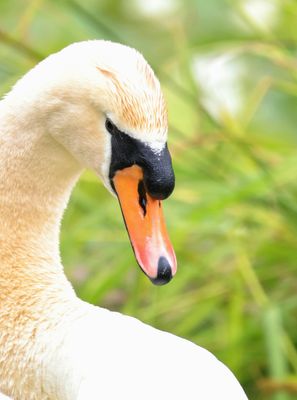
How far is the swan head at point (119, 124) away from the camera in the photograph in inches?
74.6

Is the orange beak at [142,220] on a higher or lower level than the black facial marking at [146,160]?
lower

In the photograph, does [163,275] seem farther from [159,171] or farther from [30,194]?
[30,194]

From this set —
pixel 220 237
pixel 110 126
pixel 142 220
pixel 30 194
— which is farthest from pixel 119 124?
pixel 220 237

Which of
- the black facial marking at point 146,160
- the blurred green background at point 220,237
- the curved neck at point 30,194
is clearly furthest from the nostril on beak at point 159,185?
the blurred green background at point 220,237

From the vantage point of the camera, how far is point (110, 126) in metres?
1.94

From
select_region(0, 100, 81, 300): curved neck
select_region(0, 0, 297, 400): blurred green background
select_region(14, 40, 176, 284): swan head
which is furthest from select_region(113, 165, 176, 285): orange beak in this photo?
select_region(0, 0, 297, 400): blurred green background

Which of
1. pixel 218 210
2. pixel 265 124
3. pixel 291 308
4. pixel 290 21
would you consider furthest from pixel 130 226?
pixel 265 124

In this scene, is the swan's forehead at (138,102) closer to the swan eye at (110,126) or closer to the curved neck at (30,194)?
the swan eye at (110,126)

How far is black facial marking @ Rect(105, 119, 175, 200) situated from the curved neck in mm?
136

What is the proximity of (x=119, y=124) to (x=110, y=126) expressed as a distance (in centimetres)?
3

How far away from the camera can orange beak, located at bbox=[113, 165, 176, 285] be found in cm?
Answer: 194

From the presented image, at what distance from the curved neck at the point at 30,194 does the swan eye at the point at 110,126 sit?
115mm

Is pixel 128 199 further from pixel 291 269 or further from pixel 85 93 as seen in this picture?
pixel 291 269

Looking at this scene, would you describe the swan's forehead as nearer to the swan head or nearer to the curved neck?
the swan head
